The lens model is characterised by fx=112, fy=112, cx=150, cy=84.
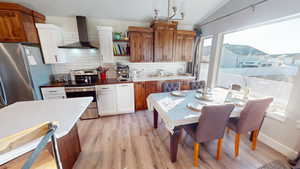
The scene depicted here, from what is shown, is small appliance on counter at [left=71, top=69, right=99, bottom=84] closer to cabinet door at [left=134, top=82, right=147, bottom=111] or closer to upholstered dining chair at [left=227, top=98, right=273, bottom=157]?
cabinet door at [left=134, top=82, right=147, bottom=111]

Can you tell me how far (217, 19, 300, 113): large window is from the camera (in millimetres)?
1866

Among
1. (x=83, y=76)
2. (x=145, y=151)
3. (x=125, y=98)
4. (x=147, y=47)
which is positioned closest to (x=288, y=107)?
(x=145, y=151)

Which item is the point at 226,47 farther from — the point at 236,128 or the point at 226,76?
the point at 236,128

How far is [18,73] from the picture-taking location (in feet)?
7.10

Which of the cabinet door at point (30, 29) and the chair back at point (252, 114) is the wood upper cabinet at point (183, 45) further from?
the cabinet door at point (30, 29)

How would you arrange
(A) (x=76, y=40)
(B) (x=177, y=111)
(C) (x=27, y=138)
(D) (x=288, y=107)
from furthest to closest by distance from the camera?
(A) (x=76, y=40)
(D) (x=288, y=107)
(B) (x=177, y=111)
(C) (x=27, y=138)

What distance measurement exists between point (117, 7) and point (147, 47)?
1183mm

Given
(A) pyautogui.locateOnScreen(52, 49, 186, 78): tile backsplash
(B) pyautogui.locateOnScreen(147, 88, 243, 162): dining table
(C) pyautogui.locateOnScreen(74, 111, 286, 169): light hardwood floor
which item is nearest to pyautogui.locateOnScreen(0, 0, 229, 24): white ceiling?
(A) pyautogui.locateOnScreen(52, 49, 186, 78): tile backsplash

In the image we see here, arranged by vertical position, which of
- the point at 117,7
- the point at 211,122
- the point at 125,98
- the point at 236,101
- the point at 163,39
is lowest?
the point at 125,98

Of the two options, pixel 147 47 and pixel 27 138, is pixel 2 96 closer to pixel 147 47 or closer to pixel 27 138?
pixel 27 138

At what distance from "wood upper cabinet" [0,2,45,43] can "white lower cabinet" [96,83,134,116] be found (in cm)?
176

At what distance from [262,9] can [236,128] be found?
224 centimetres

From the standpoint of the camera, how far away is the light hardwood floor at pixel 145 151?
167cm

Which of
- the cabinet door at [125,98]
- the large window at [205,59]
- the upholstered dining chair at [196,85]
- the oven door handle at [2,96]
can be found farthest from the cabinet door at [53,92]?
the large window at [205,59]
